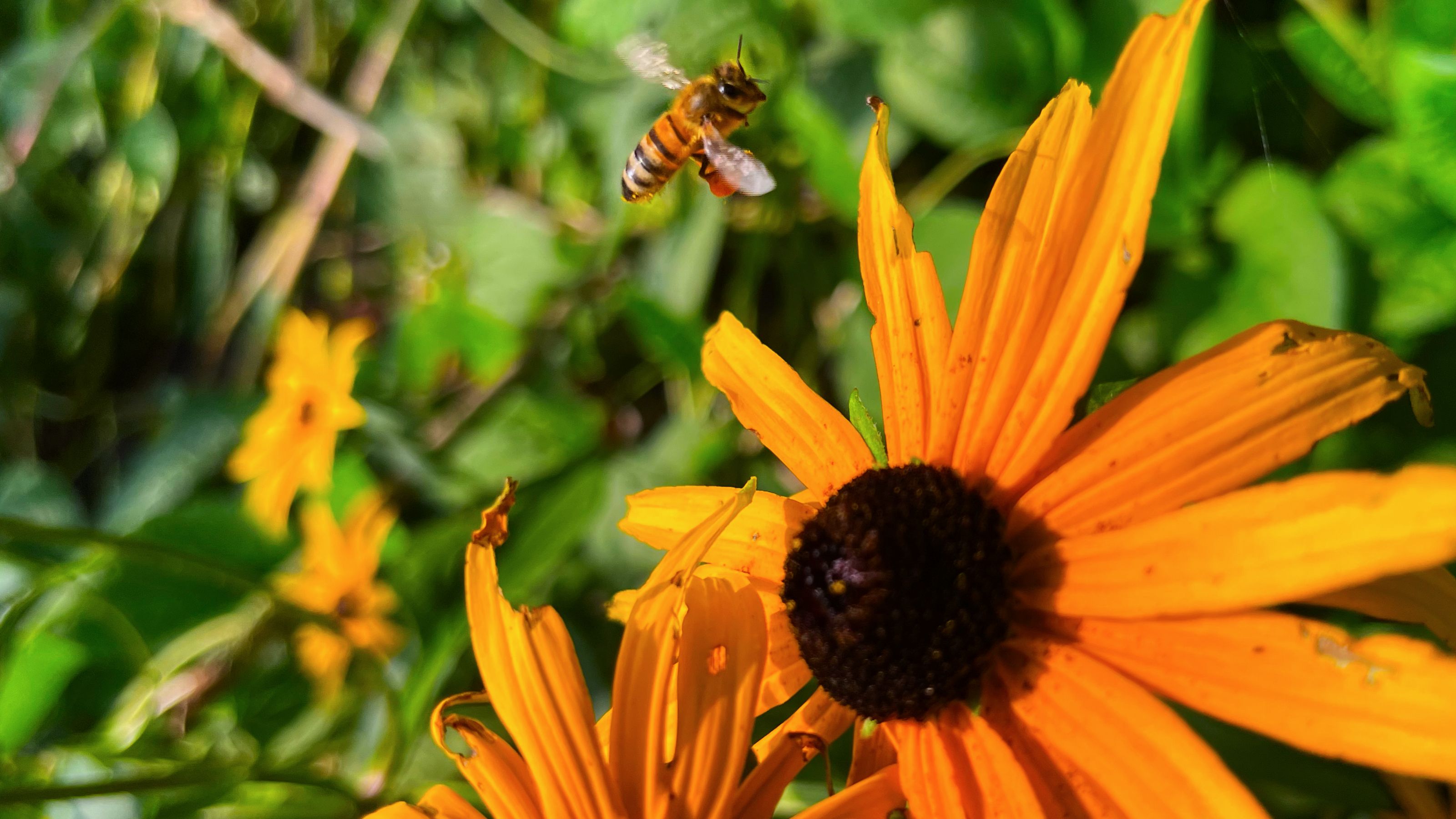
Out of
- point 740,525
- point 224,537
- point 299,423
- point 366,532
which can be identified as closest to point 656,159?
point 740,525

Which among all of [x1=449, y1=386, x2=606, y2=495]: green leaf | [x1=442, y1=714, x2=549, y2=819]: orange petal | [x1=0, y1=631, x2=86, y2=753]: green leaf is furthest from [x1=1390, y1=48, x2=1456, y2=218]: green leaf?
[x1=0, y1=631, x2=86, y2=753]: green leaf

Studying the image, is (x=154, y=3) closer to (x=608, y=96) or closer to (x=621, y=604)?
(x=608, y=96)

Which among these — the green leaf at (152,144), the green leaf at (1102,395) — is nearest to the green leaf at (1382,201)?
the green leaf at (1102,395)

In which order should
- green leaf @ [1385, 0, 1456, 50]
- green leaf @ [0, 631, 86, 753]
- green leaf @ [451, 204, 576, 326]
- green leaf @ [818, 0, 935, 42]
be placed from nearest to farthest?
green leaf @ [1385, 0, 1456, 50]
green leaf @ [818, 0, 935, 42]
green leaf @ [0, 631, 86, 753]
green leaf @ [451, 204, 576, 326]

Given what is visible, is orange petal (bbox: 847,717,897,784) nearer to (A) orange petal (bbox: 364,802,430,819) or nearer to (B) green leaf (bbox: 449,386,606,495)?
(A) orange petal (bbox: 364,802,430,819)

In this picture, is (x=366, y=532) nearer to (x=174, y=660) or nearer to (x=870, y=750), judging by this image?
(x=174, y=660)

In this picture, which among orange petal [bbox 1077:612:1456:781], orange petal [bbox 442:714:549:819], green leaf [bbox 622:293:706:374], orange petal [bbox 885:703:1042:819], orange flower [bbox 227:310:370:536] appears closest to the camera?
orange petal [bbox 1077:612:1456:781]

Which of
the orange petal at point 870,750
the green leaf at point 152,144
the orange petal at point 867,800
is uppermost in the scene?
the green leaf at point 152,144

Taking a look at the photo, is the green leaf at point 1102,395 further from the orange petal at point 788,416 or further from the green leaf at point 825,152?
the green leaf at point 825,152
